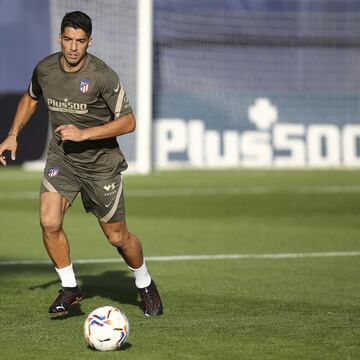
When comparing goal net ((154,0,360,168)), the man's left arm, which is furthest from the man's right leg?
goal net ((154,0,360,168))

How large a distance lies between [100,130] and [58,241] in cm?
91

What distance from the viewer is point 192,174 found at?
1060 inches

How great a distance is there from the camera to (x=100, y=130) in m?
7.49

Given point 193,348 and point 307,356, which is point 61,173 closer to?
point 193,348

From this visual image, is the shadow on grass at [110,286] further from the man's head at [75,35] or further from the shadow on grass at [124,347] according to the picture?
the man's head at [75,35]

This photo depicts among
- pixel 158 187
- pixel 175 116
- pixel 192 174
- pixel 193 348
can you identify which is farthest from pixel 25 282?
pixel 175 116

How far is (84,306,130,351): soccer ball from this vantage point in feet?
21.1

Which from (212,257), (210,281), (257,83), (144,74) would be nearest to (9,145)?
(210,281)

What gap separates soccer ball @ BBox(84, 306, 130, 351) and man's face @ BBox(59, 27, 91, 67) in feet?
6.27

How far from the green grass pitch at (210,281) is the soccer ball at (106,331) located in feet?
0.22

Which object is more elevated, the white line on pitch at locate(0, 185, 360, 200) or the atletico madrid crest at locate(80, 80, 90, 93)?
the atletico madrid crest at locate(80, 80, 90, 93)

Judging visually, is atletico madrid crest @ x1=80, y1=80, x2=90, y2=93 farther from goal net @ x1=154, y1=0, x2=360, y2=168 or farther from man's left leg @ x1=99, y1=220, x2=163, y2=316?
goal net @ x1=154, y1=0, x2=360, y2=168

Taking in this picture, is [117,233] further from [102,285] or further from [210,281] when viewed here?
[210,281]

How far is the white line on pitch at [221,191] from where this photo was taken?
20.5 metres
